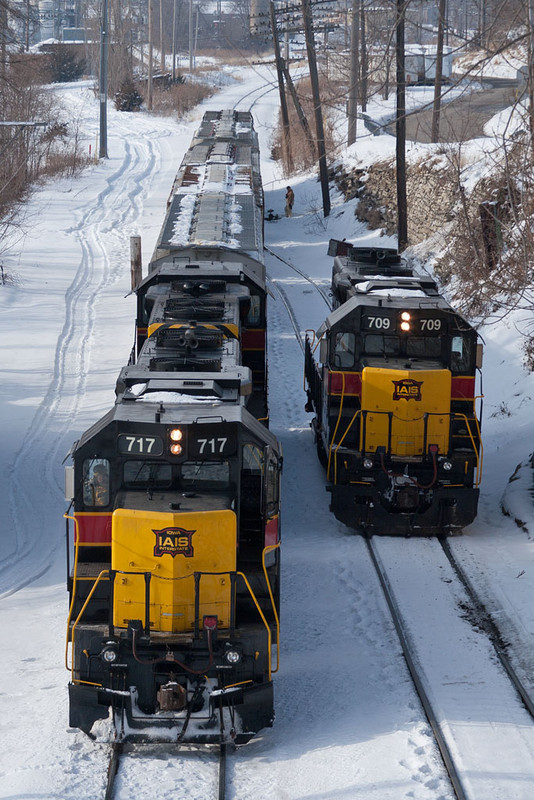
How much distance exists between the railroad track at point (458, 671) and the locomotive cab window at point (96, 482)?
3839 mm

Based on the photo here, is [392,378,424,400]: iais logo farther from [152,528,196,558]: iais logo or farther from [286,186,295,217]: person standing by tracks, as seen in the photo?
[286,186,295,217]: person standing by tracks

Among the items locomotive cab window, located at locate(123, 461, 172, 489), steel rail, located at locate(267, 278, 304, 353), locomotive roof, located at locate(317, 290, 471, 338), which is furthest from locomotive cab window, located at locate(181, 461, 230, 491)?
steel rail, located at locate(267, 278, 304, 353)

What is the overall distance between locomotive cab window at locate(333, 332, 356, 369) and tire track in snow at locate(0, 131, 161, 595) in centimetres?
483

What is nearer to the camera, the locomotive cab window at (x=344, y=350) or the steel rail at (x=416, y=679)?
the steel rail at (x=416, y=679)

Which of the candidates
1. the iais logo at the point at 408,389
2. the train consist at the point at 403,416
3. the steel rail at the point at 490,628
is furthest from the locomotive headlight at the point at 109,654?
the iais logo at the point at 408,389

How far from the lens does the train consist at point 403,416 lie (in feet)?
45.5

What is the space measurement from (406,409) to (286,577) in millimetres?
3068

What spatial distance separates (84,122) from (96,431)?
199ft

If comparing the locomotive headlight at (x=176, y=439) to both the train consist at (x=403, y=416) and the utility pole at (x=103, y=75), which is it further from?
the utility pole at (x=103, y=75)

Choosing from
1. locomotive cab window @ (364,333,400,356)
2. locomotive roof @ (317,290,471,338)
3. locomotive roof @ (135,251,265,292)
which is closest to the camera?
locomotive roof @ (317,290,471,338)

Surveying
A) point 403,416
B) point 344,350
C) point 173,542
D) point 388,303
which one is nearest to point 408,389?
point 403,416

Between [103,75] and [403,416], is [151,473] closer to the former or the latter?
[403,416]

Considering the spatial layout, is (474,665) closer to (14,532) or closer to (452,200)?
(14,532)

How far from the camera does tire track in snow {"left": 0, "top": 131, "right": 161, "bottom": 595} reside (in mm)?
13523
